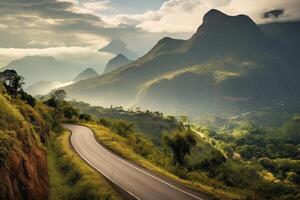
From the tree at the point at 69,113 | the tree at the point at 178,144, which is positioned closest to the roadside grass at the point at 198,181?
the tree at the point at 178,144

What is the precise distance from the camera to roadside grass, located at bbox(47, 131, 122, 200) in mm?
39906

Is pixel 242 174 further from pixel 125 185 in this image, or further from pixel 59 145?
pixel 125 185

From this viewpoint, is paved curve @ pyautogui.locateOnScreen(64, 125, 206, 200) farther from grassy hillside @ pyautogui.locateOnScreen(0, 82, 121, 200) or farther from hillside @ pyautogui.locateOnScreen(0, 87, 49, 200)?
hillside @ pyautogui.locateOnScreen(0, 87, 49, 200)

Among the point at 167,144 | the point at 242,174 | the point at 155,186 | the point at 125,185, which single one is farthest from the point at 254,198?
the point at 242,174

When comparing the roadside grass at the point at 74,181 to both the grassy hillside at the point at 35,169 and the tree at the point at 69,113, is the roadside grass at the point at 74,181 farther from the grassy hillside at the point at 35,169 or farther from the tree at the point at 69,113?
the tree at the point at 69,113

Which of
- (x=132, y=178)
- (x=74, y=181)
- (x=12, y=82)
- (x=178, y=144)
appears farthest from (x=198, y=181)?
(x=12, y=82)

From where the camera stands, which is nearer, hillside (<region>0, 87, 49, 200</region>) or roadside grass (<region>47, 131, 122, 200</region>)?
hillside (<region>0, 87, 49, 200</region>)

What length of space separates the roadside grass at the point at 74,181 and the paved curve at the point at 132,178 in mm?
2121

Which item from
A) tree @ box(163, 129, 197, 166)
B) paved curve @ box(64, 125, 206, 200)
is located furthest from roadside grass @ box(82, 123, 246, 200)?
tree @ box(163, 129, 197, 166)

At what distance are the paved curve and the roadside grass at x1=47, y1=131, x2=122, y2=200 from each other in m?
2.12

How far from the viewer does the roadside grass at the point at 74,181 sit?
131 feet

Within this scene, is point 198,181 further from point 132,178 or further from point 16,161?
point 16,161

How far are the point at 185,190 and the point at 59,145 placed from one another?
125 ft

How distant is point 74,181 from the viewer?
4750 centimetres
